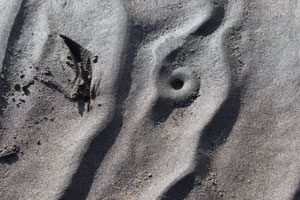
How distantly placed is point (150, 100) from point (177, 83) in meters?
0.11

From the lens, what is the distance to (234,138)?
1.81m

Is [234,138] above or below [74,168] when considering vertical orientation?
below

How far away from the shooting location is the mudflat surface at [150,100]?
70.2 inches

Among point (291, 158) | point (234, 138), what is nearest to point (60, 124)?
point (234, 138)

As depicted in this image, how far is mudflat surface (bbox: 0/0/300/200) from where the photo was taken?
70.2 inches

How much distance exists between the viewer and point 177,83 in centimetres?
189

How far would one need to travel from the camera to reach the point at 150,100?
1.86 m

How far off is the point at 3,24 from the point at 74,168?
0.60 metres

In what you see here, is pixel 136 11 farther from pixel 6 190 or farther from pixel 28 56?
pixel 6 190

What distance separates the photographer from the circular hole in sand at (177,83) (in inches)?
74.1

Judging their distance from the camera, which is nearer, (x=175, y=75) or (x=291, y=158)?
(x=291, y=158)

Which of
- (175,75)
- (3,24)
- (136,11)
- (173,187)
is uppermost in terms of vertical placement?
(3,24)

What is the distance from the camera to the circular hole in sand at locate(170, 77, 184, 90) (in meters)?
1.88

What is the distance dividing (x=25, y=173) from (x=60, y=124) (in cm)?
19
